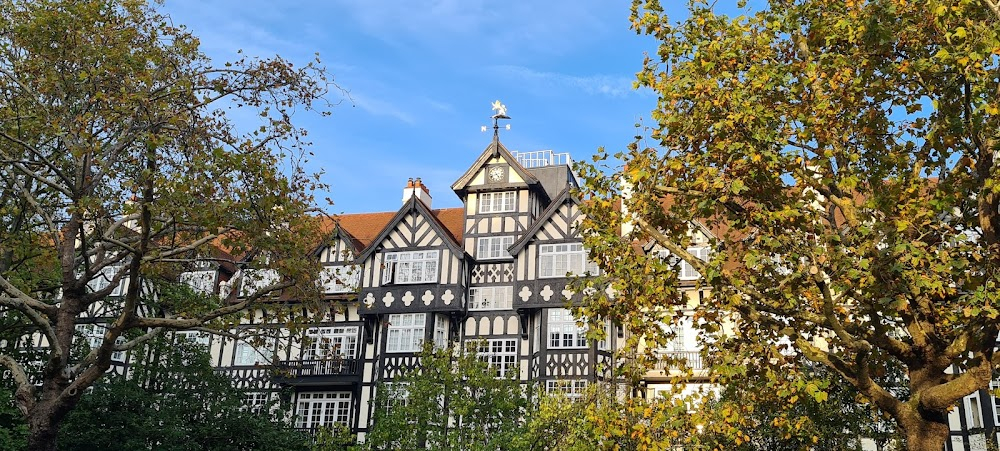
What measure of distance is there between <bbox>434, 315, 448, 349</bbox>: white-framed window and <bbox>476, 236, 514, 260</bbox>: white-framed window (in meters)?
2.78

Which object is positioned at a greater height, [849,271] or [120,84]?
[120,84]

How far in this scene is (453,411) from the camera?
24344 millimetres

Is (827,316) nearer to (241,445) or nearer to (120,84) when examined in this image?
(120,84)

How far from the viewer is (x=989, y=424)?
26703 mm

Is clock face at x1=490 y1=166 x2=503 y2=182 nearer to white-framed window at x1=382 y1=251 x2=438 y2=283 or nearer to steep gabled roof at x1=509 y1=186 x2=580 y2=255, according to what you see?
steep gabled roof at x1=509 y1=186 x2=580 y2=255

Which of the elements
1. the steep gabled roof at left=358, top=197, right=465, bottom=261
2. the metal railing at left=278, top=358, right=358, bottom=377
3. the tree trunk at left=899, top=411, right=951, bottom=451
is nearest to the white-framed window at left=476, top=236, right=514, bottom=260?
the steep gabled roof at left=358, top=197, right=465, bottom=261

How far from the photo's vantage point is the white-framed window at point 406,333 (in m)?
32.2

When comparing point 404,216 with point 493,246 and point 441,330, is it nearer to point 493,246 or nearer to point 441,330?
point 493,246

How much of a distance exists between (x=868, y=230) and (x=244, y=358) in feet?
94.3

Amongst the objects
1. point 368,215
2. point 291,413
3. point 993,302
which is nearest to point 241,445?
point 291,413

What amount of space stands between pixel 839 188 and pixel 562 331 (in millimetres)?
19645

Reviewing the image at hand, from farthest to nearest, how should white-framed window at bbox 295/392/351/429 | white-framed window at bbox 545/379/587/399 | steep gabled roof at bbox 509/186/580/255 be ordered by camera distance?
white-framed window at bbox 295/392/351/429, steep gabled roof at bbox 509/186/580/255, white-framed window at bbox 545/379/587/399

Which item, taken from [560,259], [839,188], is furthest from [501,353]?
[839,188]

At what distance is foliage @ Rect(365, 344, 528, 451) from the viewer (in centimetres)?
2345
